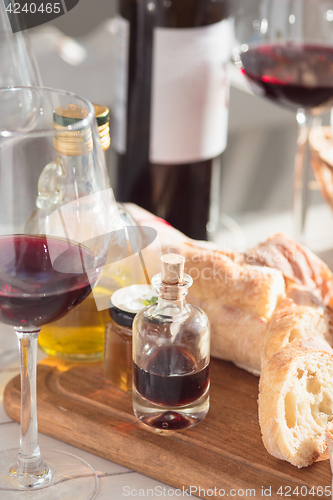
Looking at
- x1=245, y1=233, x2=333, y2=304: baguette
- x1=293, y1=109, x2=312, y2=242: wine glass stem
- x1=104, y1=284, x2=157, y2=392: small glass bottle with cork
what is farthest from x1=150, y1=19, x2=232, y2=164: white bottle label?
x1=104, y1=284, x2=157, y2=392: small glass bottle with cork

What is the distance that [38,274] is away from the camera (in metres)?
0.54

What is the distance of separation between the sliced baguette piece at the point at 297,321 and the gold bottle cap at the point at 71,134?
0.33 m

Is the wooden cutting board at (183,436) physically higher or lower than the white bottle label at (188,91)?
lower

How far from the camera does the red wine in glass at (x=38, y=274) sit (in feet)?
1.74

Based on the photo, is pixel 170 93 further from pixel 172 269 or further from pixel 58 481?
pixel 58 481

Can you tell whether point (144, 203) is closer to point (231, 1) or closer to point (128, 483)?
point (231, 1)

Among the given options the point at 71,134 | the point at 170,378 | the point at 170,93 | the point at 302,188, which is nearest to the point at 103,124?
the point at 71,134

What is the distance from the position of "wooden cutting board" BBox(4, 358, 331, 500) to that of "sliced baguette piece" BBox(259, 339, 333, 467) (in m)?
0.02

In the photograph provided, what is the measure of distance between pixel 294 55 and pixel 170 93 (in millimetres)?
269

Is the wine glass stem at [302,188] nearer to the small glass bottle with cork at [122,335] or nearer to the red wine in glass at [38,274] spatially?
the small glass bottle with cork at [122,335]

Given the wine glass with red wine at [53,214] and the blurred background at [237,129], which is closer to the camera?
the wine glass with red wine at [53,214]

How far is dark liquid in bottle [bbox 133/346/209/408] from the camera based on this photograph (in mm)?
665

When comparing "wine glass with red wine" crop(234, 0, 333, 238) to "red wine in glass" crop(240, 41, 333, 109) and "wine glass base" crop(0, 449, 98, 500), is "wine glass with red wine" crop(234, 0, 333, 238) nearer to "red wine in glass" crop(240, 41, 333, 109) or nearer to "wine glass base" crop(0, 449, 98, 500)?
"red wine in glass" crop(240, 41, 333, 109)

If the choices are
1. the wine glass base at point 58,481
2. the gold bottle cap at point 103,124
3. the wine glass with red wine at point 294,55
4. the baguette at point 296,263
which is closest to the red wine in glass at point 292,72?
the wine glass with red wine at point 294,55
